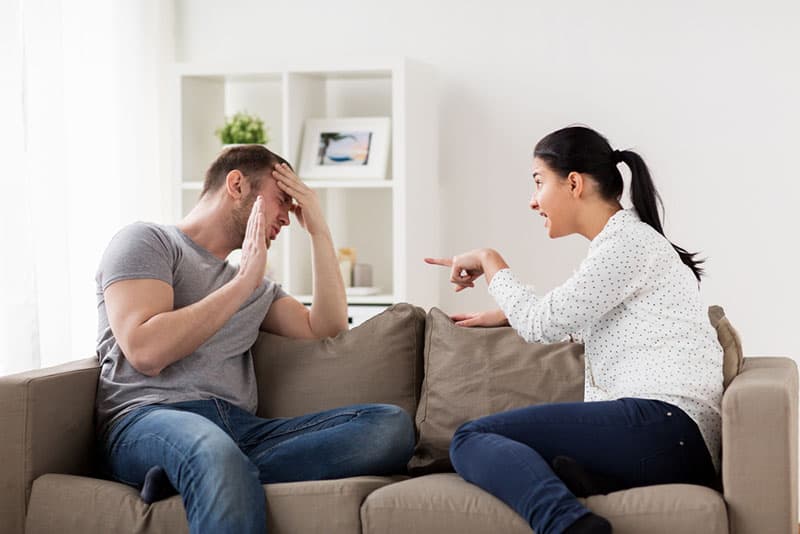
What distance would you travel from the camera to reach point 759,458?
2.21m

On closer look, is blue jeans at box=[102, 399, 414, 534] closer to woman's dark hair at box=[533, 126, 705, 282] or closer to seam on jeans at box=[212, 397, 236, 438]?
seam on jeans at box=[212, 397, 236, 438]

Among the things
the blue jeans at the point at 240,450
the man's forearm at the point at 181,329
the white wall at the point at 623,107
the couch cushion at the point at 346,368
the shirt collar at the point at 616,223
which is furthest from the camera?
the white wall at the point at 623,107

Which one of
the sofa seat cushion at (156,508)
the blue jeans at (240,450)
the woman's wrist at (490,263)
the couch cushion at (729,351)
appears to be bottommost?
the sofa seat cushion at (156,508)

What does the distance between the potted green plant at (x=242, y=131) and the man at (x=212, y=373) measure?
133 centimetres

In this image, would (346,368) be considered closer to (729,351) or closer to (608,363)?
(608,363)

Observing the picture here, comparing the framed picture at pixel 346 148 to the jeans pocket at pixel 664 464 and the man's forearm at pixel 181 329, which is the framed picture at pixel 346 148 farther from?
the jeans pocket at pixel 664 464

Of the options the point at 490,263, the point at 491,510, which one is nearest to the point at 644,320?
the point at 490,263

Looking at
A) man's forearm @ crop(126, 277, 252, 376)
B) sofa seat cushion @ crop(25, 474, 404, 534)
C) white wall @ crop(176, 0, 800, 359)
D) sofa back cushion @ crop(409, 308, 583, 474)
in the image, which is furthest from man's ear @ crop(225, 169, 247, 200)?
white wall @ crop(176, 0, 800, 359)

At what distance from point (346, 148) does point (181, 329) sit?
173cm

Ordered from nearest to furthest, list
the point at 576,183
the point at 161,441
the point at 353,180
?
the point at 161,441
the point at 576,183
the point at 353,180

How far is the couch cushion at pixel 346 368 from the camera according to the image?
2846 millimetres

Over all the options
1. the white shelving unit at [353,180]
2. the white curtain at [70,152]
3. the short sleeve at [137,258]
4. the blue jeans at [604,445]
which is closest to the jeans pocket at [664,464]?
the blue jeans at [604,445]

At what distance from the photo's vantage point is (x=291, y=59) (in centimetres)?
409

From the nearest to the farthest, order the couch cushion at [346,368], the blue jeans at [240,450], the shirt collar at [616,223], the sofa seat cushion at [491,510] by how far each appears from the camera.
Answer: the sofa seat cushion at [491,510], the blue jeans at [240,450], the shirt collar at [616,223], the couch cushion at [346,368]
